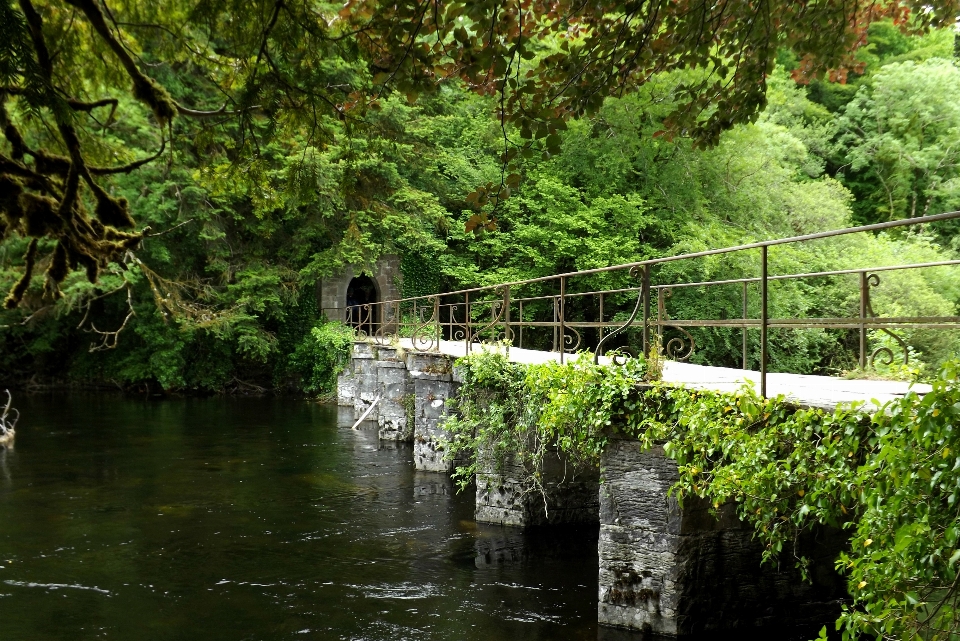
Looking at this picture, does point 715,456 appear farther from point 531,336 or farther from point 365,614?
point 531,336

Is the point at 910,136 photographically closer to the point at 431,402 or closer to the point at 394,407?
the point at 394,407

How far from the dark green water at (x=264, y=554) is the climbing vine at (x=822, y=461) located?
4.35ft

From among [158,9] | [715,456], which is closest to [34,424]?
[158,9]

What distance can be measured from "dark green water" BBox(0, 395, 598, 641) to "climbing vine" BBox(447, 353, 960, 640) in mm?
1326

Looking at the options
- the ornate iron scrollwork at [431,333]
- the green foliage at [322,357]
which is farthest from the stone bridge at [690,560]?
the green foliage at [322,357]

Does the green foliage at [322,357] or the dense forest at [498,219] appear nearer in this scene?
the dense forest at [498,219]

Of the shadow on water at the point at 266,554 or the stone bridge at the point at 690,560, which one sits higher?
the stone bridge at the point at 690,560

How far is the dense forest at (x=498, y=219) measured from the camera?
2003 cm

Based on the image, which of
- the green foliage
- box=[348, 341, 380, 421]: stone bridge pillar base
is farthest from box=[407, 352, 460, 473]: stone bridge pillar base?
the green foliage

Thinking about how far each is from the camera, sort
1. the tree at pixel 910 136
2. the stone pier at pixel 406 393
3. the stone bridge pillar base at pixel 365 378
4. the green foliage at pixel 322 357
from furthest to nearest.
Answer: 1. the tree at pixel 910 136
2. the green foliage at pixel 322 357
3. the stone bridge pillar base at pixel 365 378
4. the stone pier at pixel 406 393

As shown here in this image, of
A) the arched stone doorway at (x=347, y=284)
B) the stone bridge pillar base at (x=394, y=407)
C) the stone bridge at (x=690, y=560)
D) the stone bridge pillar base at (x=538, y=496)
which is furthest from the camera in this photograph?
the arched stone doorway at (x=347, y=284)

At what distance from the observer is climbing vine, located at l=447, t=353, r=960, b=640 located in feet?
9.85

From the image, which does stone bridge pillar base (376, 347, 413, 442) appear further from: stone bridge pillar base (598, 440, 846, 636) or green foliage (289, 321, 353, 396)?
stone bridge pillar base (598, 440, 846, 636)

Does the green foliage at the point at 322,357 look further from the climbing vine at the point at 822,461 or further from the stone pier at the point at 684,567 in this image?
the stone pier at the point at 684,567
